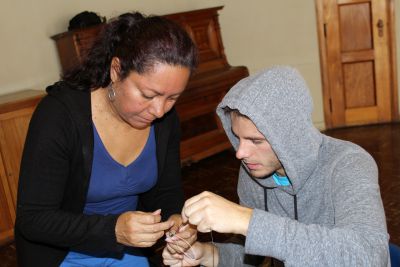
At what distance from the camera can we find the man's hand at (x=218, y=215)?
1184 mm

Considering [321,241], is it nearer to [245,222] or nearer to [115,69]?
[245,222]

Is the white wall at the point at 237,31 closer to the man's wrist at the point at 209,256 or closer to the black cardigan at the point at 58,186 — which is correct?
the black cardigan at the point at 58,186

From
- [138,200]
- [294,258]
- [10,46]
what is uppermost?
[10,46]

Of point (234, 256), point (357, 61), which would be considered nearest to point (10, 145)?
point (234, 256)

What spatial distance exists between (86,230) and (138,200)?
0.46 meters

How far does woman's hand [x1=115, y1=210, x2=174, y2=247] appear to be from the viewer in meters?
1.50

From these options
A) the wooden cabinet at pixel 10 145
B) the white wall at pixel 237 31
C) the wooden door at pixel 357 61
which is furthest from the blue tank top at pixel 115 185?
the wooden door at pixel 357 61

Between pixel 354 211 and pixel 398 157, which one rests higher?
pixel 354 211

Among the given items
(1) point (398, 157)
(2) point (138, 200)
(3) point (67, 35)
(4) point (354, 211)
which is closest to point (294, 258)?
(4) point (354, 211)

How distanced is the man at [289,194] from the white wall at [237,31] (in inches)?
135

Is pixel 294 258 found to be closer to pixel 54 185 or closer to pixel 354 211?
pixel 354 211

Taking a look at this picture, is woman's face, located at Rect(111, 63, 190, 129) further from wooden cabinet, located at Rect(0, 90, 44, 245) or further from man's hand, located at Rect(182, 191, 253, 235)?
wooden cabinet, located at Rect(0, 90, 44, 245)

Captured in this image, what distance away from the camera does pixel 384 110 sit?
592 cm

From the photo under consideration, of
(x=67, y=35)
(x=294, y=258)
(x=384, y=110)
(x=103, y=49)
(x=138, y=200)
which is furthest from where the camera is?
(x=384, y=110)
